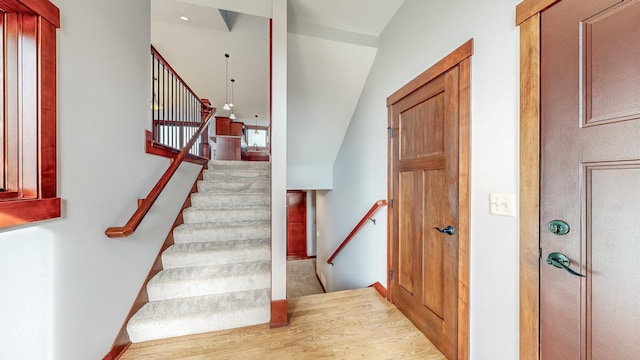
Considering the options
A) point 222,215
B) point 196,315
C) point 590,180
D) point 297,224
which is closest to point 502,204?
point 590,180

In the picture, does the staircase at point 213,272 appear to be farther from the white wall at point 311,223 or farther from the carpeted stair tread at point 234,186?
the white wall at point 311,223

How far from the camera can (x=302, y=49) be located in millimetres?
2453

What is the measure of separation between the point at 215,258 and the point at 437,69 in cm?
241

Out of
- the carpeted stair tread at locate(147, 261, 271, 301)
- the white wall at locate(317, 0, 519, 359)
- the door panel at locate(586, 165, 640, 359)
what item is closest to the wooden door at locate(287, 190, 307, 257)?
the carpeted stair tread at locate(147, 261, 271, 301)

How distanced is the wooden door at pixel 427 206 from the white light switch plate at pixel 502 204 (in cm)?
22

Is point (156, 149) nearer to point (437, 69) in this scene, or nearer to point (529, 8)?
point (437, 69)

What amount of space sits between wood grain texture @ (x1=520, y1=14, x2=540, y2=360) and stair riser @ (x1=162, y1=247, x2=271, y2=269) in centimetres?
195

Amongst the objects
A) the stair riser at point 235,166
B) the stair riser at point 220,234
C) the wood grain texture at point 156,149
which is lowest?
the stair riser at point 220,234

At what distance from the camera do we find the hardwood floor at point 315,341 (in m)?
1.50

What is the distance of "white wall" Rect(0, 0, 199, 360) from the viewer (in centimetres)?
98

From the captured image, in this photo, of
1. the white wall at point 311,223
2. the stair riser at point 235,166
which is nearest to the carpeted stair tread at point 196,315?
the stair riser at point 235,166

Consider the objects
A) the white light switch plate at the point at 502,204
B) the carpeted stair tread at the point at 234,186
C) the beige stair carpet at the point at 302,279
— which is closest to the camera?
the white light switch plate at the point at 502,204

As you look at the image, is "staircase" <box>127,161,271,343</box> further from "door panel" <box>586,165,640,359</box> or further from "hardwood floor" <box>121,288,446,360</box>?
"door panel" <box>586,165,640,359</box>

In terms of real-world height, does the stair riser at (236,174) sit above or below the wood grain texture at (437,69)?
below
